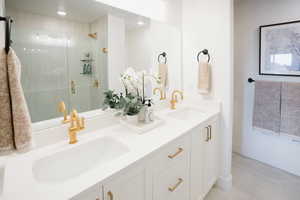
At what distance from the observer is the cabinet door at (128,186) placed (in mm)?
828

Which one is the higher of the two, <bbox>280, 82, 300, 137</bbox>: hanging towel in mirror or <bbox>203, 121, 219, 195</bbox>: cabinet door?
<bbox>280, 82, 300, 137</bbox>: hanging towel in mirror

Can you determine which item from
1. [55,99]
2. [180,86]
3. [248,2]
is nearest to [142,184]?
[55,99]

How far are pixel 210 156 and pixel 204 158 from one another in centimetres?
15

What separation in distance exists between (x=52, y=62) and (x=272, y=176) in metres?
2.70

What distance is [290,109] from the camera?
82.4 inches

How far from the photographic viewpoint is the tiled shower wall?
3.79 ft

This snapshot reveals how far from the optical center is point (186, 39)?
2.18m

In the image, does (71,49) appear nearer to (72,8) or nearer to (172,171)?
(72,8)

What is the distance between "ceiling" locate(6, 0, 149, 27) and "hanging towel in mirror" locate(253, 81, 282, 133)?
1.92 meters

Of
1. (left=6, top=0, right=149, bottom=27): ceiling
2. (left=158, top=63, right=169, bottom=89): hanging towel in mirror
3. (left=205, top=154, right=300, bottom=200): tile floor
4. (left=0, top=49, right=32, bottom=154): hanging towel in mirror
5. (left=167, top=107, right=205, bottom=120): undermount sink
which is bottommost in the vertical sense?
(left=205, top=154, right=300, bottom=200): tile floor

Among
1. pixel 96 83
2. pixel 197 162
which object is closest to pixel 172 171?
pixel 197 162

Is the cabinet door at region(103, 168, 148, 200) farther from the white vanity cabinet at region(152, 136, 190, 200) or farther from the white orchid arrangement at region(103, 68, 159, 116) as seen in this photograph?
the white orchid arrangement at region(103, 68, 159, 116)

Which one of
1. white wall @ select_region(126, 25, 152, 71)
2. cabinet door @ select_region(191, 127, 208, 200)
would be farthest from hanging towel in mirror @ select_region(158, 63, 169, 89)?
cabinet door @ select_region(191, 127, 208, 200)

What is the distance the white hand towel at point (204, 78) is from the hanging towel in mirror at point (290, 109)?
38.2 inches
